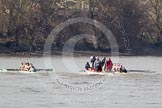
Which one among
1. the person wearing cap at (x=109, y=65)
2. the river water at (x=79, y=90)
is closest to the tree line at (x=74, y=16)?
the person wearing cap at (x=109, y=65)

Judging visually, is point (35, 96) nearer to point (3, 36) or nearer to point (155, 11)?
point (3, 36)

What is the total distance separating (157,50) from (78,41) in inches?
601

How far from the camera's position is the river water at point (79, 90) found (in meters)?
47.4

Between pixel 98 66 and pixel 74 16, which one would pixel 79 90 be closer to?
pixel 98 66

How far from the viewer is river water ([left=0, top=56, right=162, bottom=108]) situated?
47438mm

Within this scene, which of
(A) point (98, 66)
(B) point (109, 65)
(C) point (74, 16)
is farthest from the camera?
(C) point (74, 16)

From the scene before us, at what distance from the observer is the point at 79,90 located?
2247 inches

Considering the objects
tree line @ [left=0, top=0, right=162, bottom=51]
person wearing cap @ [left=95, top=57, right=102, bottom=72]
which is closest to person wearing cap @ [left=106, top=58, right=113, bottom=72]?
person wearing cap @ [left=95, top=57, right=102, bottom=72]

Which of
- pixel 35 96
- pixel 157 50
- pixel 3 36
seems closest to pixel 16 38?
pixel 3 36

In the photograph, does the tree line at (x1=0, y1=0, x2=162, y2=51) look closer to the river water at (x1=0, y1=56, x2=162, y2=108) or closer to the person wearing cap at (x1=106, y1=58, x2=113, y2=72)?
the person wearing cap at (x1=106, y1=58, x2=113, y2=72)

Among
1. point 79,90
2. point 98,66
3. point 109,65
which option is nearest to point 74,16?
point 98,66

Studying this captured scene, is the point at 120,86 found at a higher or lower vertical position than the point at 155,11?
lower

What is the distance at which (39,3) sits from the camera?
139 m

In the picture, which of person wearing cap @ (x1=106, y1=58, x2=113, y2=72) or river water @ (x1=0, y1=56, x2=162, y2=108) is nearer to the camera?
river water @ (x1=0, y1=56, x2=162, y2=108)
